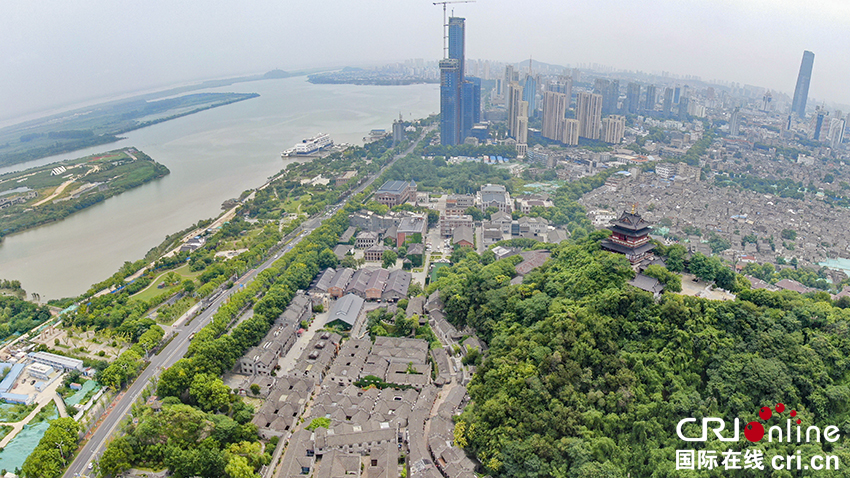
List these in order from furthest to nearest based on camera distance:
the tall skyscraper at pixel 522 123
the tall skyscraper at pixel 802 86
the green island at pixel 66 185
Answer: the tall skyscraper at pixel 802 86
the tall skyscraper at pixel 522 123
the green island at pixel 66 185

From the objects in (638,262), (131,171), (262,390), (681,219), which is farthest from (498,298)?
(131,171)

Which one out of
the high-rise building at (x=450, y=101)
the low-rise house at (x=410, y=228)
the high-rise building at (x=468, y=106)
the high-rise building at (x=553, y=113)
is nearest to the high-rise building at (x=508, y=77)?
the high-rise building at (x=468, y=106)

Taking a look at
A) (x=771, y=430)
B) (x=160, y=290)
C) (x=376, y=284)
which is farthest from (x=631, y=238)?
(x=160, y=290)

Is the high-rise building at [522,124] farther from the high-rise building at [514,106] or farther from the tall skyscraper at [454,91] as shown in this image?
the tall skyscraper at [454,91]

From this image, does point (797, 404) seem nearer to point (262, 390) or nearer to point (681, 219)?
point (262, 390)

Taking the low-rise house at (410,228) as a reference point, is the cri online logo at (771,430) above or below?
above

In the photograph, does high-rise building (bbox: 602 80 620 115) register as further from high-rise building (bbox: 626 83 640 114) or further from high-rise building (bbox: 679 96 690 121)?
high-rise building (bbox: 679 96 690 121)

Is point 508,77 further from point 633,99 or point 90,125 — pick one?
point 90,125

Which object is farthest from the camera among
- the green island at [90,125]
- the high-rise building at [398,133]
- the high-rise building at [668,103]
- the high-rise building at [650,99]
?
the high-rise building at [650,99]
